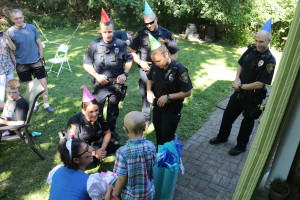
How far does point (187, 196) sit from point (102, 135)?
142 centimetres

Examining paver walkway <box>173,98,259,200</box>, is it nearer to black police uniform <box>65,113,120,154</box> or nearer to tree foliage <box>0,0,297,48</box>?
black police uniform <box>65,113,120,154</box>

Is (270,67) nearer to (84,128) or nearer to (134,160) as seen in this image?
(134,160)

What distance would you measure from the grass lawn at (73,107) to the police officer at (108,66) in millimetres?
966

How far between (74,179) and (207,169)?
7.32 ft

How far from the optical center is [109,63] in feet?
12.8

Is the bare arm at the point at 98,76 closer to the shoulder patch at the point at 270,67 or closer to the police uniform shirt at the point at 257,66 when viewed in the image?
the police uniform shirt at the point at 257,66

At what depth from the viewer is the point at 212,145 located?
169 inches

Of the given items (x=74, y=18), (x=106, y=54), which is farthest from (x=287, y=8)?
(x=74, y=18)

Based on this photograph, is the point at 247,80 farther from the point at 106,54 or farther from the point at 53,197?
the point at 53,197

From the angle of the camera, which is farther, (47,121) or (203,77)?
(203,77)

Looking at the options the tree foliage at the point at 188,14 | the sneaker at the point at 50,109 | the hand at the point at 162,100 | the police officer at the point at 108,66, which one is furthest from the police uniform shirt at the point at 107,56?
the tree foliage at the point at 188,14

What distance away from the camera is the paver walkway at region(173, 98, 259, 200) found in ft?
10.8

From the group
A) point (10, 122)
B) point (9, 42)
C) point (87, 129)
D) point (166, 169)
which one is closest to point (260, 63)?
point (166, 169)

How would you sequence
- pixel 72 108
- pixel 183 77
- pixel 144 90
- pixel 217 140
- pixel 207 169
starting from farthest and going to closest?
pixel 72 108 < pixel 144 90 < pixel 217 140 < pixel 207 169 < pixel 183 77
